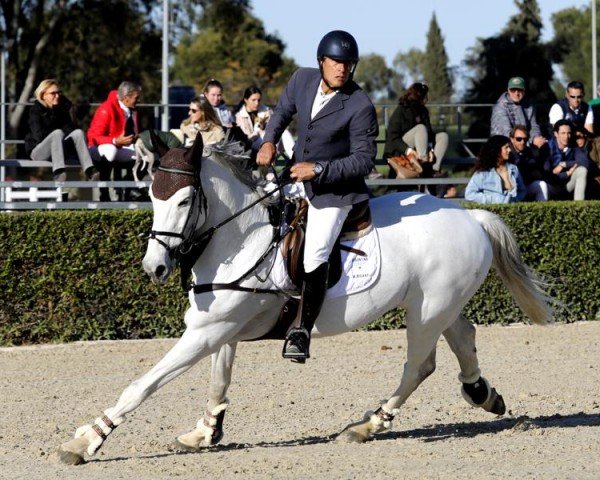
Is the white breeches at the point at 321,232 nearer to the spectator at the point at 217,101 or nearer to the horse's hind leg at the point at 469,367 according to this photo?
the horse's hind leg at the point at 469,367

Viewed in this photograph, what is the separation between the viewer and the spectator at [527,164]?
1543 cm

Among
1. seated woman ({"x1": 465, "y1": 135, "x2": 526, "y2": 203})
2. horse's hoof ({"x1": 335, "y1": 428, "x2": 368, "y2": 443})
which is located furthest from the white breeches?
seated woman ({"x1": 465, "y1": 135, "x2": 526, "y2": 203})

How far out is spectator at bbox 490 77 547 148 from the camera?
16062mm

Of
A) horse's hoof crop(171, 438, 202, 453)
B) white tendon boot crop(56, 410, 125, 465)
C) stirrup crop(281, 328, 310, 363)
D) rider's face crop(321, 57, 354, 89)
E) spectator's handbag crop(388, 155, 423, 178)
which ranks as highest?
rider's face crop(321, 57, 354, 89)

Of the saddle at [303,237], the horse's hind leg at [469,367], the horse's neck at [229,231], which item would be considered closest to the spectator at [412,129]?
the horse's hind leg at [469,367]

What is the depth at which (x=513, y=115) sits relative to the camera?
16172 millimetres

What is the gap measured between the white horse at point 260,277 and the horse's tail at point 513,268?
0.01m

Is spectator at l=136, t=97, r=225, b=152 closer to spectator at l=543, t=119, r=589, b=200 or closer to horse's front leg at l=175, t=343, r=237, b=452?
spectator at l=543, t=119, r=589, b=200

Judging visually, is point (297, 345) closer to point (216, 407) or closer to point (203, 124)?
point (216, 407)

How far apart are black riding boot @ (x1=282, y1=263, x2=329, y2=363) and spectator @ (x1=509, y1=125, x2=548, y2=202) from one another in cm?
820

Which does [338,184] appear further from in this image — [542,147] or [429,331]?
[542,147]

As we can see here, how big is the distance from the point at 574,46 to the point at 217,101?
81.7 metres

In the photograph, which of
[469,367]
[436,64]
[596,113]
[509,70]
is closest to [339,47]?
[469,367]

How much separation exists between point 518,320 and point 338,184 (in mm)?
7220
